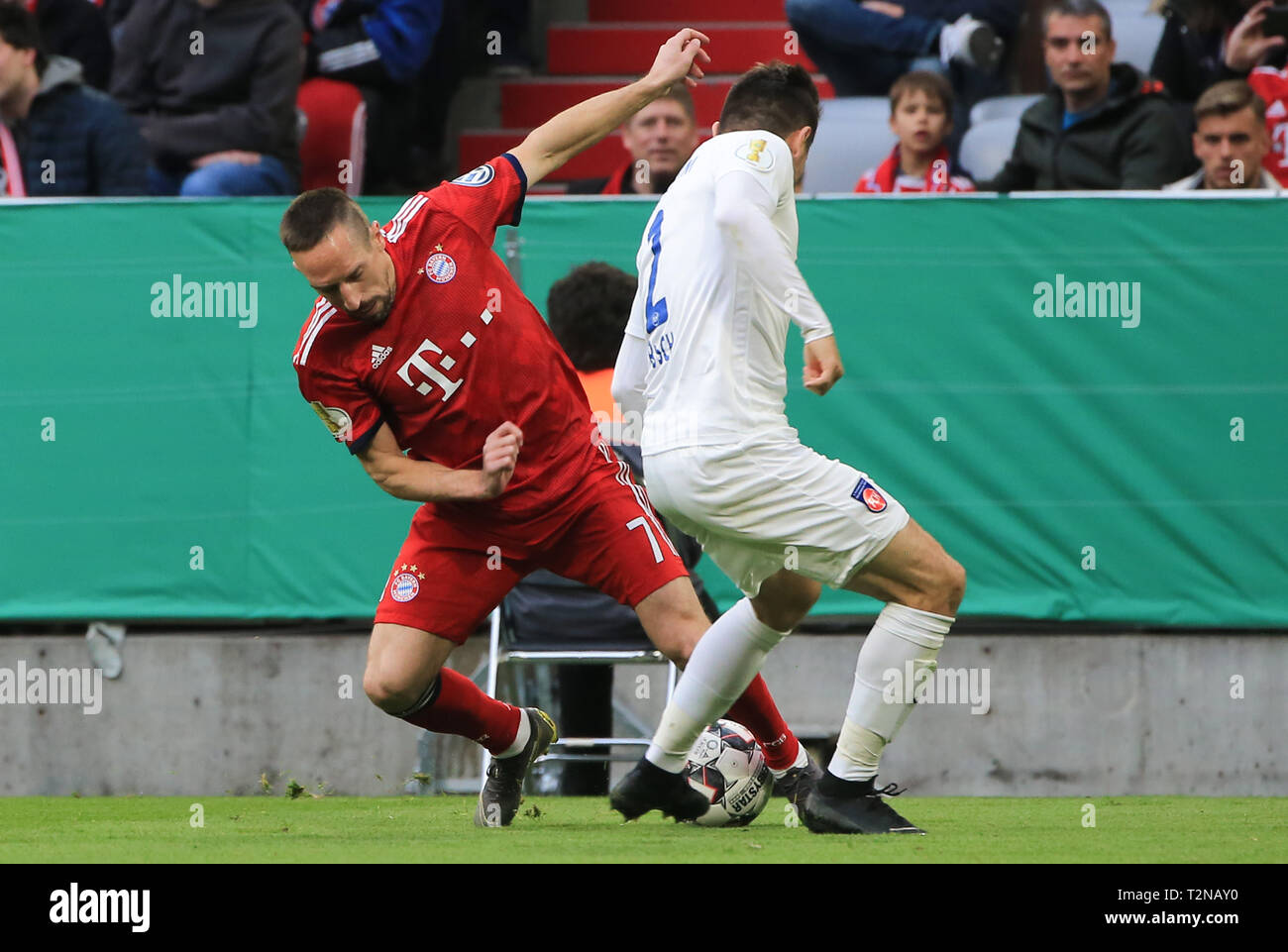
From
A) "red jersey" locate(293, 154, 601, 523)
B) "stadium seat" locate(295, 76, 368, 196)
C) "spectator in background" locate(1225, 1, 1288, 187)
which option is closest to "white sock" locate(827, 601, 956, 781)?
"red jersey" locate(293, 154, 601, 523)

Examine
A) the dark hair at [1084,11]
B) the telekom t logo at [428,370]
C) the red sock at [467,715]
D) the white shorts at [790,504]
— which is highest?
the dark hair at [1084,11]

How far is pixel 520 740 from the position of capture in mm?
5492

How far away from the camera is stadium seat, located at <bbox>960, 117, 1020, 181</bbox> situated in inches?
347

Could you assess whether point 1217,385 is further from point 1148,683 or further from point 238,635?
point 238,635

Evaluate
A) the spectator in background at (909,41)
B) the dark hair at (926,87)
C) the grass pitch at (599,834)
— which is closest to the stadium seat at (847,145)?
the spectator in background at (909,41)

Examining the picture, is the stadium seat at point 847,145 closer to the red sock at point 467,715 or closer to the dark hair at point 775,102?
the dark hair at point 775,102

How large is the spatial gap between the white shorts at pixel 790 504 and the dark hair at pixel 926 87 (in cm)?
425

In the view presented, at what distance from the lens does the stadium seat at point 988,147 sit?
28.9ft

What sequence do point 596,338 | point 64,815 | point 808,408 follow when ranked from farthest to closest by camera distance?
point 808,408, point 596,338, point 64,815

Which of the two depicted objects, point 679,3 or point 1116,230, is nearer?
point 1116,230

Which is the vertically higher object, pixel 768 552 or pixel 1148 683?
pixel 768 552

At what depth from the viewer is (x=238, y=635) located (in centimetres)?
748

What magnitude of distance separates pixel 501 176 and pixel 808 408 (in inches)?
89.8

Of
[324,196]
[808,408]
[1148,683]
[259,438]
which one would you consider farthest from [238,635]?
[1148,683]
